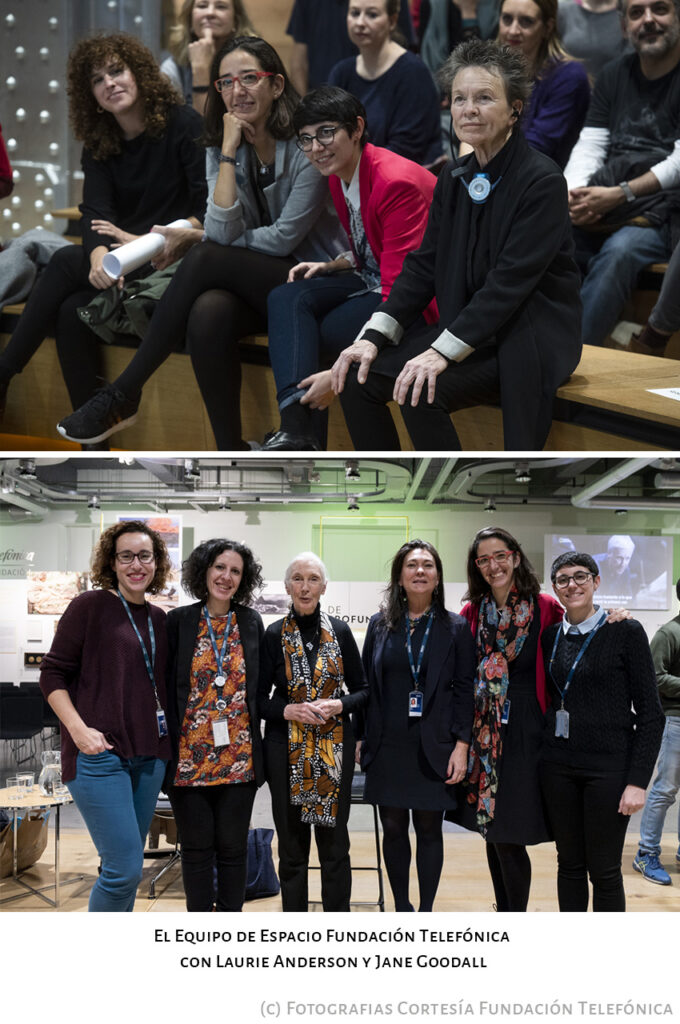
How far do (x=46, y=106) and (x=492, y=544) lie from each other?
1.95 meters

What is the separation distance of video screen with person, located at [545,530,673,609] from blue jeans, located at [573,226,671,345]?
0.60 metres

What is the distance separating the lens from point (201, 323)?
2623 millimetres

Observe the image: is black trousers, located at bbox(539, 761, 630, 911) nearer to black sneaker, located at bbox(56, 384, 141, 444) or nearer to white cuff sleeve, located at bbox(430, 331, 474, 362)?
white cuff sleeve, located at bbox(430, 331, 474, 362)

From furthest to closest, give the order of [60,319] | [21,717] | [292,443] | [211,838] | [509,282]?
[21,717]
[60,319]
[292,443]
[211,838]
[509,282]

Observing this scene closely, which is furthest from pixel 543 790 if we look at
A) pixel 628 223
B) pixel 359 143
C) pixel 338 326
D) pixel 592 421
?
pixel 359 143

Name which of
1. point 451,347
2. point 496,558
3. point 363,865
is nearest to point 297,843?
point 363,865

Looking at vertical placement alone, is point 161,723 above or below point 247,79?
below

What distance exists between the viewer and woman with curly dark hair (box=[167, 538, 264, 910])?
2.51 m

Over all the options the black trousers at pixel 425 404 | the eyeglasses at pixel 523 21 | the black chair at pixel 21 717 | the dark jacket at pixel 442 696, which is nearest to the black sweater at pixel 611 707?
the dark jacket at pixel 442 696

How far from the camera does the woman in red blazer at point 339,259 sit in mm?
2451

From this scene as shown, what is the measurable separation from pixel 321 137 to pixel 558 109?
68 centimetres

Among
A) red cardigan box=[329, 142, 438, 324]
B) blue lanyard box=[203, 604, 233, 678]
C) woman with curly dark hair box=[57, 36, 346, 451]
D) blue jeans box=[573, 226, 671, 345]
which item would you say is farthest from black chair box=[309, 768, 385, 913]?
blue jeans box=[573, 226, 671, 345]

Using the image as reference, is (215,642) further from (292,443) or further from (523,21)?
(523,21)

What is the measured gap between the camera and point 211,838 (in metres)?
2.52
